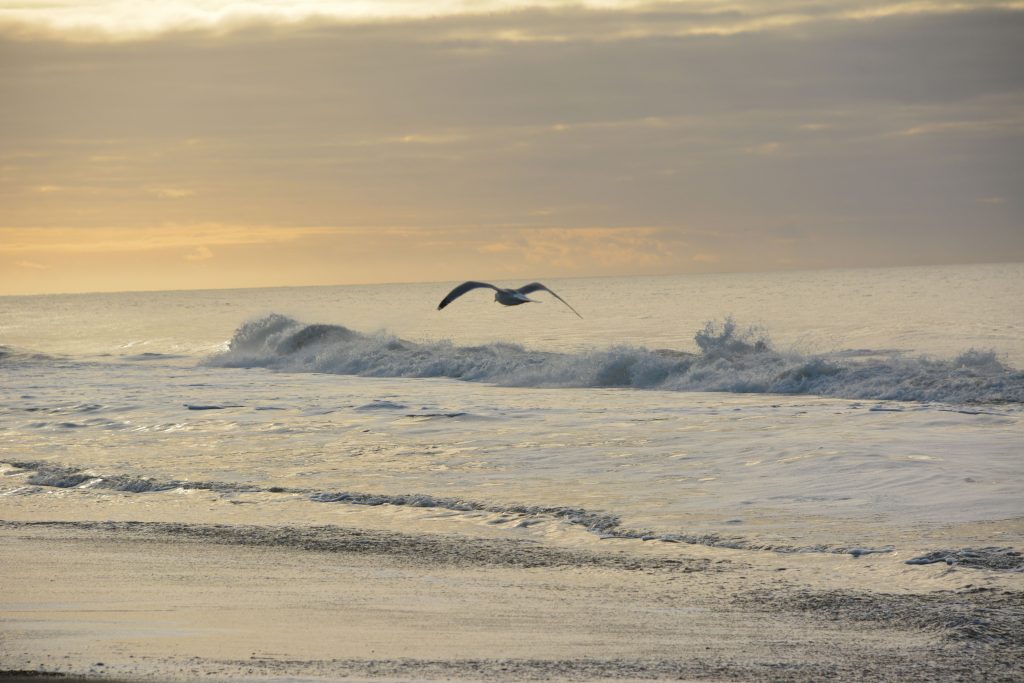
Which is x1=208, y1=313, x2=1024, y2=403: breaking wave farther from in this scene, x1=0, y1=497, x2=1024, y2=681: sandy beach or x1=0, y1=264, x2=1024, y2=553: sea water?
x1=0, y1=497, x2=1024, y2=681: sandy beach

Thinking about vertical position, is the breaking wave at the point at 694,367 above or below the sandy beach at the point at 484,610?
above

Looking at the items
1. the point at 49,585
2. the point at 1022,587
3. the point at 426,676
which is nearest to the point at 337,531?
the point at 49,585

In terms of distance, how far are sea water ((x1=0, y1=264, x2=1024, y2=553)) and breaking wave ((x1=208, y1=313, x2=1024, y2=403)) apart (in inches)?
3.7

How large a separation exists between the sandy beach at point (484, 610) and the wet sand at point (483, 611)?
22 millimetres

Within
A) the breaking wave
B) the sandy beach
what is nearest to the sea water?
the breaking wave

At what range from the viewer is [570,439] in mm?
16984

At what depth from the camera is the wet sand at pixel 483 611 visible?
665 cm

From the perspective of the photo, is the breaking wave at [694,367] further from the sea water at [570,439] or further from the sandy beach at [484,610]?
the sandy beach at [484,610]

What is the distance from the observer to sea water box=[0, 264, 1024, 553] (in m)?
11.3

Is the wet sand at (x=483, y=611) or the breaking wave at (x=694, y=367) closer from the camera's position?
the wet sand at (x=483, y=611)

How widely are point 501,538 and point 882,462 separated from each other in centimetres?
544

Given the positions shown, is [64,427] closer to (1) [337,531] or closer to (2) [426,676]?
(1) [337,531]

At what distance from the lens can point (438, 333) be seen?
5734 cm

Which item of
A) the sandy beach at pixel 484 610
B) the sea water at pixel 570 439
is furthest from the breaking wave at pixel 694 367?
the sandy beach at pixel 484 610
